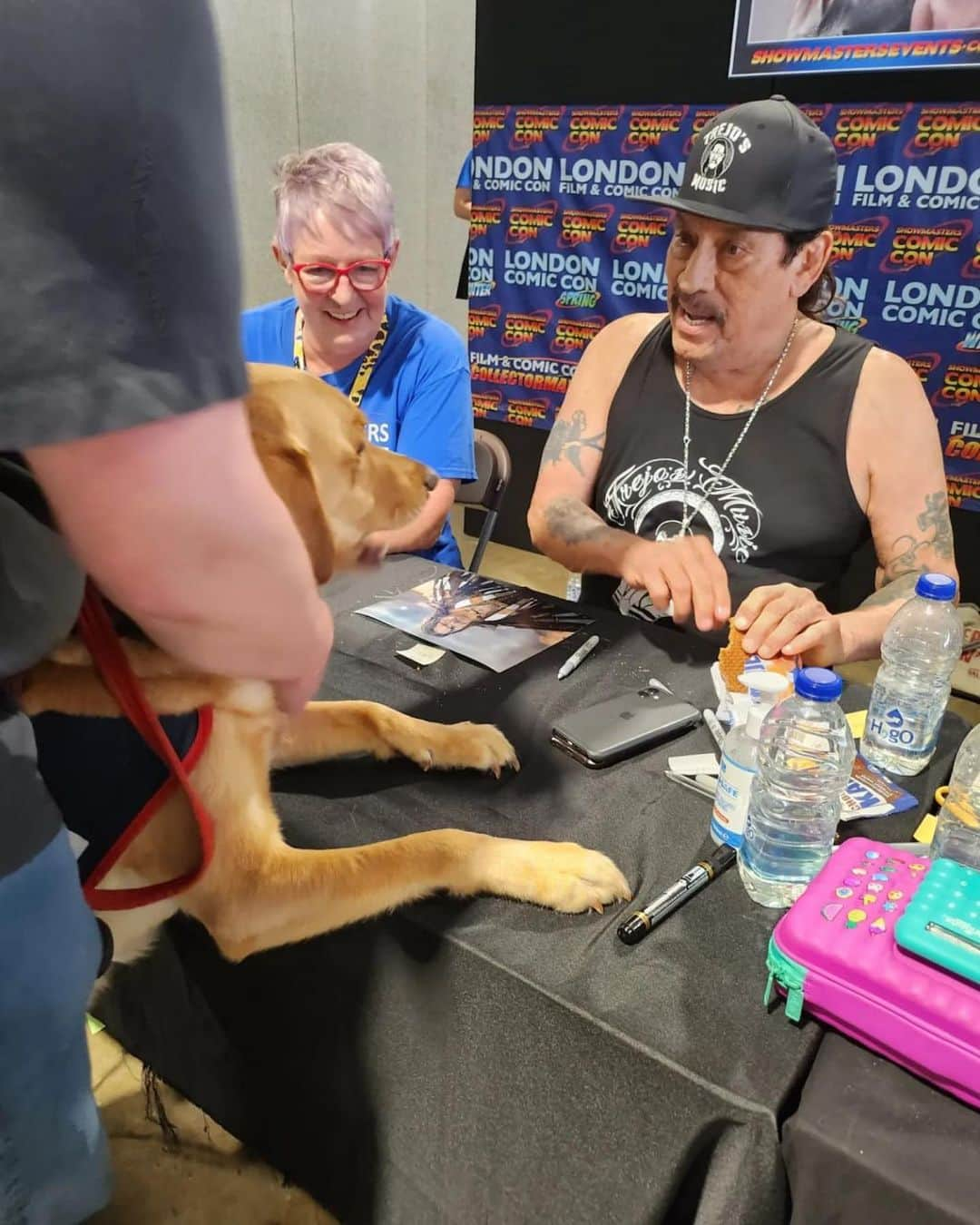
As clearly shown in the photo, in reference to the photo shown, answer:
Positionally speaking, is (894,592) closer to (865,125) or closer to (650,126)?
(865,125)

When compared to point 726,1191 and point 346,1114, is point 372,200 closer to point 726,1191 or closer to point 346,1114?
point 346,1114

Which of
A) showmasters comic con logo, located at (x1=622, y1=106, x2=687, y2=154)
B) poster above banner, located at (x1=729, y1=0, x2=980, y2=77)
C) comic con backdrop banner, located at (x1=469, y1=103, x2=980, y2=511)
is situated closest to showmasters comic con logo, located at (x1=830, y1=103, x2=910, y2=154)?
comic con backdrop banner, located at (x1=469, y1=103, x2=980, y2=511)


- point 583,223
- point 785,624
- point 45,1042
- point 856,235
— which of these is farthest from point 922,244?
point 45,1042

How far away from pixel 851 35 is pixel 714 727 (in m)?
2.82

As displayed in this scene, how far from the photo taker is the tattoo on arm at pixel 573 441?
1.93 meters

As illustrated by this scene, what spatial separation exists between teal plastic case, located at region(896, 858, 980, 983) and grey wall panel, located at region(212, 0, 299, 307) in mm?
3635

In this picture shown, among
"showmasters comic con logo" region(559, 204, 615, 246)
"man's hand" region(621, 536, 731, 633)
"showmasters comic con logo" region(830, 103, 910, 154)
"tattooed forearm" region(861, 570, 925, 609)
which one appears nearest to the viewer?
"man's hand" region(621, 536, 731, 633)

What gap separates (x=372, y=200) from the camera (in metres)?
1.90

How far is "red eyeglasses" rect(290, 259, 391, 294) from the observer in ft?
6.26

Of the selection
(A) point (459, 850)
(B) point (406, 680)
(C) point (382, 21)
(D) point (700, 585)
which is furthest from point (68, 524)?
(C) point (382, 21)

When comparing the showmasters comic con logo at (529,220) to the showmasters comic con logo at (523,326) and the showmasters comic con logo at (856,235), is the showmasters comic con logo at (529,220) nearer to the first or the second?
the showmasters comic con logo at (523,326)

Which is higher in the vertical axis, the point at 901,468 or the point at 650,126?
the point at 650,126

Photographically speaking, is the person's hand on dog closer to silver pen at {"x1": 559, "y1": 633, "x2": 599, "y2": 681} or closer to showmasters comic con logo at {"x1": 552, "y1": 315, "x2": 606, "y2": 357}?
silver pen at {"x1": 559, "y1": 633, "x2": 599, "y2": 681}

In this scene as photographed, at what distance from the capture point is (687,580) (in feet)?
4.53
